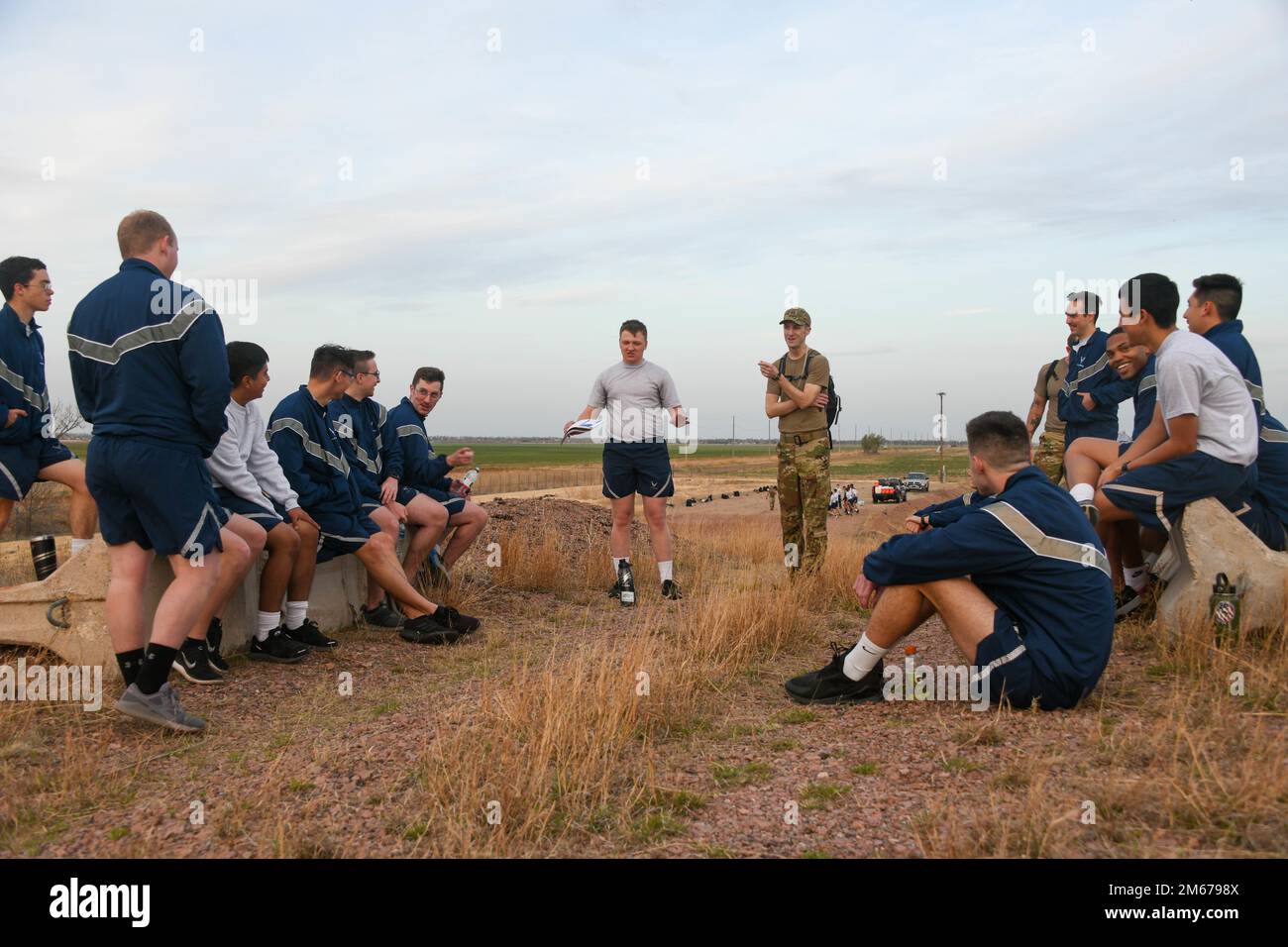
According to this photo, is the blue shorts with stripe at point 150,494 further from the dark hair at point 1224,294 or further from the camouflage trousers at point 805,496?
the dark hair at point 1224,294

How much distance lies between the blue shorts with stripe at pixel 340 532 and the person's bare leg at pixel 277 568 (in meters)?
0.27

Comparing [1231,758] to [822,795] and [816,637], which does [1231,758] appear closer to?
[822,795]

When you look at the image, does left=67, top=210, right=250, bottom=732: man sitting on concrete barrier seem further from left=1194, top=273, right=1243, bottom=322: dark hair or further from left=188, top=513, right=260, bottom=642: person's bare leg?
left=1194, top=273, right=1243, bottom=322: dark hair

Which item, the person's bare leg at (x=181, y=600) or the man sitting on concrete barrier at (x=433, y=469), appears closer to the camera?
the person's bare leg at (x=181, y=600)

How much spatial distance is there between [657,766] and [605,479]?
4618mm

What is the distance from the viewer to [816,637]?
6723 mm

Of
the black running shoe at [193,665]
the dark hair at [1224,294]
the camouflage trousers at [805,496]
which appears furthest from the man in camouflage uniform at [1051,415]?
the black running shoe at [193,665]

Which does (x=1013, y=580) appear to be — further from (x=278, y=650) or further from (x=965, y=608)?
(x=278, y=650)

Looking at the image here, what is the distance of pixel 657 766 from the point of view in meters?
4.01

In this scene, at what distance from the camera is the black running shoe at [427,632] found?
21.2 feet

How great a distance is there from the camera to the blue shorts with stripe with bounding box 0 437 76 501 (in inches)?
243

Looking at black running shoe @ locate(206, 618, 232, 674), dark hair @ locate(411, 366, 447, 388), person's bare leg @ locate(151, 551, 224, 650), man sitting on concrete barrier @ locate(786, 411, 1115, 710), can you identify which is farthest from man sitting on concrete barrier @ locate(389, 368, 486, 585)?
man sitting on concrete barrier @ locate(786, 411, 1115, 710)

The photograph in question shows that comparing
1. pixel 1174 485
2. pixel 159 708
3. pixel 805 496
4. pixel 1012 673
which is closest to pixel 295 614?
pixel 159 708
